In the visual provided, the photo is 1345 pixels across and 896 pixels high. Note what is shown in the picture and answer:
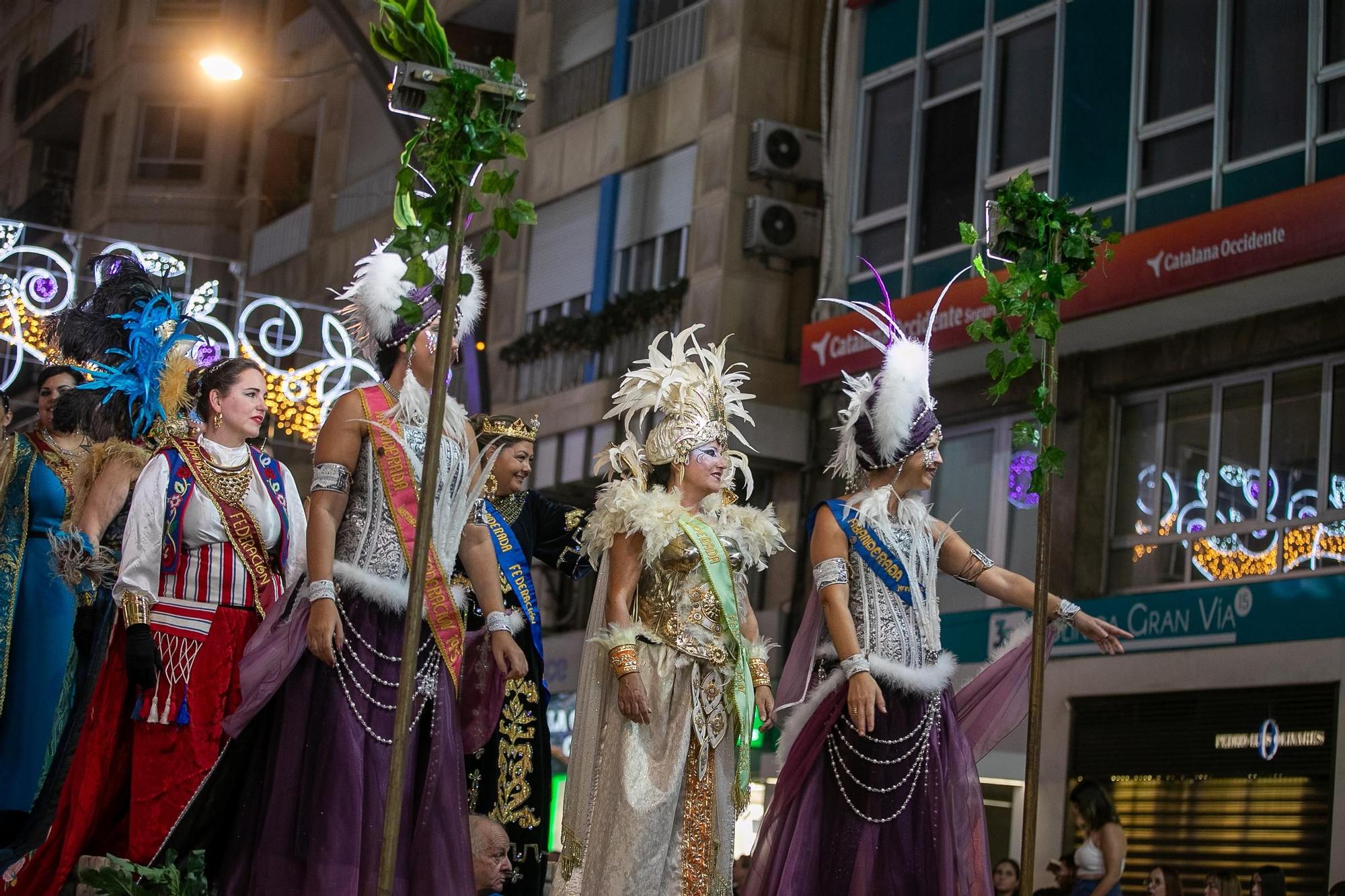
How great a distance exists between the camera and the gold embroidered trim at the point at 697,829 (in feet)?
23.3

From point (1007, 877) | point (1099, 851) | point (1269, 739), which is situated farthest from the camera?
point (1269, 739)

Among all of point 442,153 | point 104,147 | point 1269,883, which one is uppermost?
point 104,147

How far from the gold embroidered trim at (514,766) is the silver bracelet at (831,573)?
1.71m

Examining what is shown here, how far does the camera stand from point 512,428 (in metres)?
8.98

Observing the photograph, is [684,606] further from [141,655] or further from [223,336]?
[223,336]

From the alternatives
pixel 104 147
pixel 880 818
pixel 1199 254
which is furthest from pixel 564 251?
pixel 880 818

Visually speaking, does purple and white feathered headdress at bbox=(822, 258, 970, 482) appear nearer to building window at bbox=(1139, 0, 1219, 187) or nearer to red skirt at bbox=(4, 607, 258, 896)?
red skirt at bbox=(4, 607, 258, 896)

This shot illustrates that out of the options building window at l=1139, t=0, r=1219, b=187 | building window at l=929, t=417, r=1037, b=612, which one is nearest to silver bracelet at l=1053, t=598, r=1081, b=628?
building window at l=1139, t=0, r=1219, b=187

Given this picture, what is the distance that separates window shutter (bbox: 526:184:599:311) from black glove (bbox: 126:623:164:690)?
52.1 ft

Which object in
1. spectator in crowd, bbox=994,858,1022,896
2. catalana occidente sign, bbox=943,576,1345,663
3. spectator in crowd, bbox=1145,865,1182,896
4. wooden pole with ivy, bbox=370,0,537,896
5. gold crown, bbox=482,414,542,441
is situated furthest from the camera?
catalana occidente sign, bbox=943,576,1345,663

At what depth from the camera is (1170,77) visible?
52.0ft

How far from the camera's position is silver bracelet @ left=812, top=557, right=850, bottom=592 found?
712 centimetres

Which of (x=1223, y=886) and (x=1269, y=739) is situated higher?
(x=1269, y=739)

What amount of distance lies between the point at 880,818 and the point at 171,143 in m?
16.0
